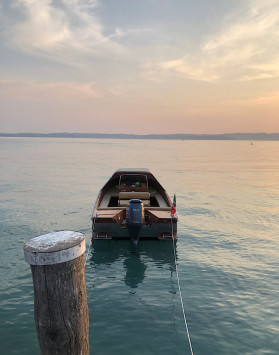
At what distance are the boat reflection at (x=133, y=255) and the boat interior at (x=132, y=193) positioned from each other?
193 cm

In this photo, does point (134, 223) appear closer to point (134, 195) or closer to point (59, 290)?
point (134, 195)

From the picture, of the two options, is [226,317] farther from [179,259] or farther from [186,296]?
[179,259]

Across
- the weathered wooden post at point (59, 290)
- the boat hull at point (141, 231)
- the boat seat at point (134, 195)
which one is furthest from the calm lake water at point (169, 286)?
the weathered wooden post at point (59, 290)

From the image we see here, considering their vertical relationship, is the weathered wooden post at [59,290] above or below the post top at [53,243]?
below

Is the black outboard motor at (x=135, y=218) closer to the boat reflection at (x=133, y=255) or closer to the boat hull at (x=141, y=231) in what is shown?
the boat hull at (x=141, y=231)

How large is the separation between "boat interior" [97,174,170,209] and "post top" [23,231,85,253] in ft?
33.4

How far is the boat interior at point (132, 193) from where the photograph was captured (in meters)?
15.0

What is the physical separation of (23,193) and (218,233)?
17621mm

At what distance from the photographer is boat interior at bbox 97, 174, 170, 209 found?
15.0m

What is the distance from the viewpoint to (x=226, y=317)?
7410 millimetres

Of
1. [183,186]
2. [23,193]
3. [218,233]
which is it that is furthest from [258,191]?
[23,193]

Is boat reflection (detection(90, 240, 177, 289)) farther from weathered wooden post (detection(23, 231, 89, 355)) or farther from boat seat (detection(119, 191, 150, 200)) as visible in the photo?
weathered wooden post (detection(23, 231, 89, 355))

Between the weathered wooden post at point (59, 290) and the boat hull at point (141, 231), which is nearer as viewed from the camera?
the weathered wooden post at point (59, 290)

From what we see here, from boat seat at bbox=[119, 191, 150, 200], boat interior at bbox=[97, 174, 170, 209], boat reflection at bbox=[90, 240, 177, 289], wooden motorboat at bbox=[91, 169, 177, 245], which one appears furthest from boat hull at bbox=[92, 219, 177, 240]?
boat seat at bbox=[119, 191, 150, 200]
